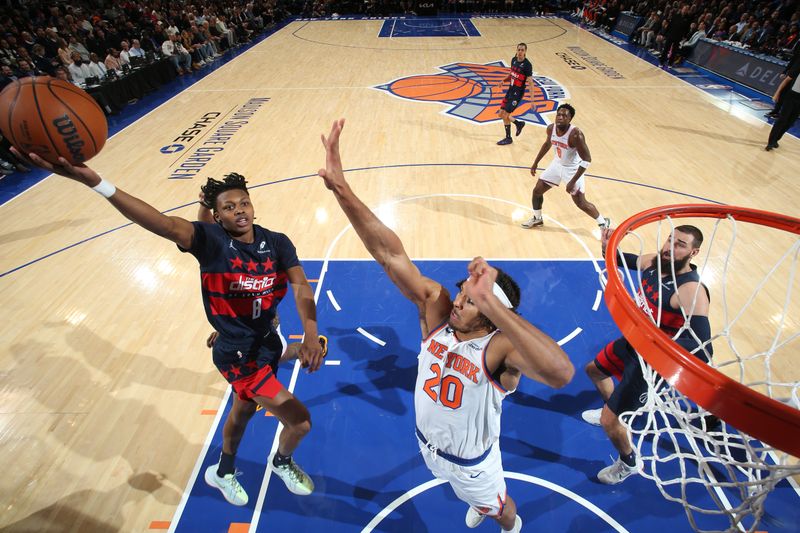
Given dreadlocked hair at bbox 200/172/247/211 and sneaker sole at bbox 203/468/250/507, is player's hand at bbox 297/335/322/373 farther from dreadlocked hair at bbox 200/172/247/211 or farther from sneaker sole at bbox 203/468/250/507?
sneaker sole at bbox 203/468/250/507

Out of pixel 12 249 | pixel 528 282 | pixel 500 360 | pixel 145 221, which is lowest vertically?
pixel 12 249

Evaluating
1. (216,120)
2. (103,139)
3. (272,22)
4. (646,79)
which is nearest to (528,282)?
(103,139)

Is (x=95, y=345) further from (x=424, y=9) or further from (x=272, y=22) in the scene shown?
(x=424, y=9)

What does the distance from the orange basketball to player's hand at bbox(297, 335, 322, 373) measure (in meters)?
10.0

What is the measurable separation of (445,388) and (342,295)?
3025 millimetres

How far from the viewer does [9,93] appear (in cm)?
272

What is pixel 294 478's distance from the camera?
3.19 m

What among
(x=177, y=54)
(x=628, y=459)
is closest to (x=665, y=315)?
(x=628, y=459)

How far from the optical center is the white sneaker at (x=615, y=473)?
3168 millimetres

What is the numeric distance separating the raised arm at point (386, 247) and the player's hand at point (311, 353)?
746mm

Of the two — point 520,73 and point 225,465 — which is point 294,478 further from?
point 520,73

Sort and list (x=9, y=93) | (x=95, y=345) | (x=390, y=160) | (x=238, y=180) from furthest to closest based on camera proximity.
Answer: (x=390, y=160)
(x=95, y=345)
(x=238, y=180)
(x=9, y=93)

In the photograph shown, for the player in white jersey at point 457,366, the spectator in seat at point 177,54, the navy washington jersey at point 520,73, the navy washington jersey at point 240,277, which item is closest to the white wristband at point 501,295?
the player in white jersey at point 457,366

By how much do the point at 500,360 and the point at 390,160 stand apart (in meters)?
6.83
